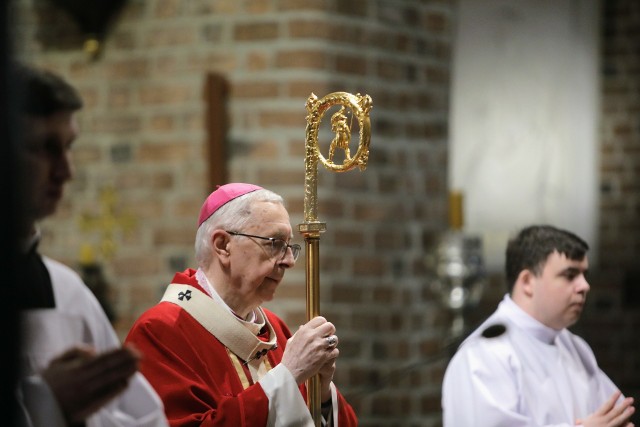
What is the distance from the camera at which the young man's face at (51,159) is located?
3.73ft

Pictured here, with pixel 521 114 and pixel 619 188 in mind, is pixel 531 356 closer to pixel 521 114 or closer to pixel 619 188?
pixel 521 114

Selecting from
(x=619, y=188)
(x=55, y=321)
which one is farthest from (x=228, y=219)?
(x=619, y=188)

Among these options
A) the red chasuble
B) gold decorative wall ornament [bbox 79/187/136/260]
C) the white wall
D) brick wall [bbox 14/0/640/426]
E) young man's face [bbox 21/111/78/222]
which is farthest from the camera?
the white wall

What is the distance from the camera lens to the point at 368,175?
5340 millimetres

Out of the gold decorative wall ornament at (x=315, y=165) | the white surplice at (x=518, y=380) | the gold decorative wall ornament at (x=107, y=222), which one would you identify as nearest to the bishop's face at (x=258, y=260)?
the gold decorative wall ornament at (x=315, y=165)

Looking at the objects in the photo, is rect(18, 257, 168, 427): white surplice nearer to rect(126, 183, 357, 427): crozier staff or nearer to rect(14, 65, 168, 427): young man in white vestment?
rect(14, 65, 168, 427): young man in white vestment

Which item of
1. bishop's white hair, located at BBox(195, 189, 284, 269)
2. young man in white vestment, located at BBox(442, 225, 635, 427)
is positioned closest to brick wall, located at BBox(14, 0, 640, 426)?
young man in white vestment, located at BBox(442, 225, 635, 427)

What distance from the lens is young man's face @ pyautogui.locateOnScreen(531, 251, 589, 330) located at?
4172mm

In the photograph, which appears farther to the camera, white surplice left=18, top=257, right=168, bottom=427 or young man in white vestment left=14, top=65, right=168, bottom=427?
white surplice left=18, top=257, right=168, bottom=427

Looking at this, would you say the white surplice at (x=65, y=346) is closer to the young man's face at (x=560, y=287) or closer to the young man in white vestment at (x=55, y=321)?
the young man in white vestment at (x=55, y=321)

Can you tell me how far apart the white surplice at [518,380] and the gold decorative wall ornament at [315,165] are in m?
1.05

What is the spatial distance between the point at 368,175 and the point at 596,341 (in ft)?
10.3

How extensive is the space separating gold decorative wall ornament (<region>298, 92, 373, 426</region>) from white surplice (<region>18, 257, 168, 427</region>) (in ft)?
3.83

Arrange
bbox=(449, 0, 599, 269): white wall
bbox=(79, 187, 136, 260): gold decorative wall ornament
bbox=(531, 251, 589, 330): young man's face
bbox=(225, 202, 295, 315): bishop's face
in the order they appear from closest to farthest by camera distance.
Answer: bbox=(225, 202, 295, 315): bishop's face → bbox=(531, 251, 589, 330): young man's face → bbox=(79, 187, 136, 260): gold decorative wall ornament → bbox=(449, 0, 599, 269): white wall
